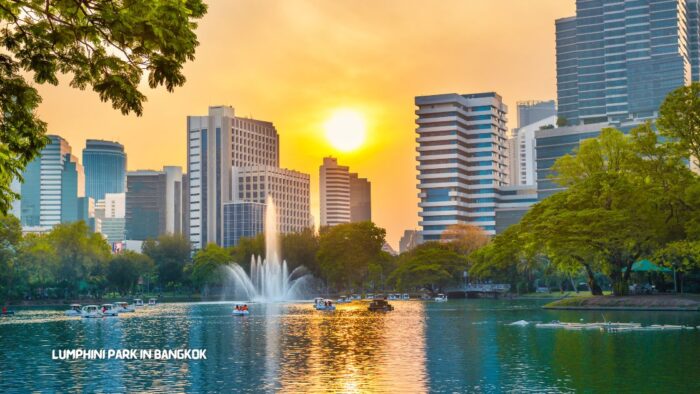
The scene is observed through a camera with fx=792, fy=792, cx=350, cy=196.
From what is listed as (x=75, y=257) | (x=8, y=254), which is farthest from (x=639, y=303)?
(x=75, y=257)

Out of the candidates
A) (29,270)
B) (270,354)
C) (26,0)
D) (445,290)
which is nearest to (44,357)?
(270,354)

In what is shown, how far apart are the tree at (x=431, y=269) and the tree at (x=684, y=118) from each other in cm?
9070

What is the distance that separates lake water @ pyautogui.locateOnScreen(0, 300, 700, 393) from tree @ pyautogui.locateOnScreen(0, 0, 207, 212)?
1977cm

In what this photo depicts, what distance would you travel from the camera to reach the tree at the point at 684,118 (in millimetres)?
95938

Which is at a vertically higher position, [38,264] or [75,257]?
[75,257]

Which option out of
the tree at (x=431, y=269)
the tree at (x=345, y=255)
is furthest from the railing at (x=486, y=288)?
the tree at (x=345, y=255)

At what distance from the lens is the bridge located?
178125 millimetres

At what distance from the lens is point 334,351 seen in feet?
176

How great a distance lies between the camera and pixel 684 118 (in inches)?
3804

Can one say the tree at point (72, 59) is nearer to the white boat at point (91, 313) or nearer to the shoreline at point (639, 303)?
the shoreline at point (639, 303)

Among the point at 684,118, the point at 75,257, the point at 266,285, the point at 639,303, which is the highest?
the point at 684,118

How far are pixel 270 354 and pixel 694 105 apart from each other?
67.2 m

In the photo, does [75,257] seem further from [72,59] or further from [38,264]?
[72,59]

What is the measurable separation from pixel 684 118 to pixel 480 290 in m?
90.5
